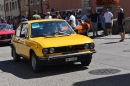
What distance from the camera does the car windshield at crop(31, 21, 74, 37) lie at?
398 inches

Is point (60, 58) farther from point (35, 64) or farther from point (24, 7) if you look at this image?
point (24, 7)

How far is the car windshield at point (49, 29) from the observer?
33.2 feet

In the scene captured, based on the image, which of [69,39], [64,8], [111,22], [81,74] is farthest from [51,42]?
[64,8]

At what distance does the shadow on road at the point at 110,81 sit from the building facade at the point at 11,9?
55.4 meters

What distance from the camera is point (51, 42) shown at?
29.9ft

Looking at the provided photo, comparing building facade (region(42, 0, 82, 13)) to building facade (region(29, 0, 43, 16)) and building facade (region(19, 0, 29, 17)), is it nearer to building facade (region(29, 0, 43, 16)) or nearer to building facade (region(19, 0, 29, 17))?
building facade (region(29, 0, 43, 16))

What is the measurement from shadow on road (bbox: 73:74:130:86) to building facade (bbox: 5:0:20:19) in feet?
182

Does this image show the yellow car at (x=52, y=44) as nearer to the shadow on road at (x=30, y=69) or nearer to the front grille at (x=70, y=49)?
the front grille at (x=70, y=49)

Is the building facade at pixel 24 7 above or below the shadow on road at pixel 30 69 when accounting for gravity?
above

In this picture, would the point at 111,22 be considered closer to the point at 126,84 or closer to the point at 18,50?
the point at 18,50

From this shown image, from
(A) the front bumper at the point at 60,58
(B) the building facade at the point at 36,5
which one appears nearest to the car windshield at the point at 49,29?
(A) the front bumper at the point at 60,58

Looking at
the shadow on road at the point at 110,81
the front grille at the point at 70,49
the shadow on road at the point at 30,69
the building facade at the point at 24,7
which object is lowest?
the shadow on road at the point at 30,69

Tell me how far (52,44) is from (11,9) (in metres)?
60.2

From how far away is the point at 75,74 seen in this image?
8859mm
